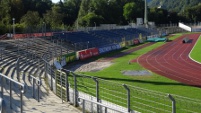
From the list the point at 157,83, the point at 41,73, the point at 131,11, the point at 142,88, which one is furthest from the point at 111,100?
the point at 131,11

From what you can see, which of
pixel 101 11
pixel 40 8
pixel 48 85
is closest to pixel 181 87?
pixel 48 85

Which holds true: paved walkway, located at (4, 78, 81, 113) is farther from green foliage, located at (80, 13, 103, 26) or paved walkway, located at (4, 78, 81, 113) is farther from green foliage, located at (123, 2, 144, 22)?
green foliage, located at (123, 2, 144, 22)

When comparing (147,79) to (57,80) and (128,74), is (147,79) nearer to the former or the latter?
(128,74)

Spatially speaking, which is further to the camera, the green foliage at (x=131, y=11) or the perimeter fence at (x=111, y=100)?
the green foliage at (x=131, y=11)

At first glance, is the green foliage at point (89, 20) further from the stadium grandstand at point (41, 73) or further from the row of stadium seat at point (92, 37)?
the stadium grandstand at point (41, 73)

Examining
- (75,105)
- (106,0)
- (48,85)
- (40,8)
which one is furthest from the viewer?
(106,0)

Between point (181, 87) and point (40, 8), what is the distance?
8395 cm

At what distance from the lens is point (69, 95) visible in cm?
1350

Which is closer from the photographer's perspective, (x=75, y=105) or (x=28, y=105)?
(x=28, y=105)

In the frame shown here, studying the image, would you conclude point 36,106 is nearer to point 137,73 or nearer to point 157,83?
point 157,83

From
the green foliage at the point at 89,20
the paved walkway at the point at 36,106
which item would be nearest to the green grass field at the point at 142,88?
the paved walkway at the point at 36,106

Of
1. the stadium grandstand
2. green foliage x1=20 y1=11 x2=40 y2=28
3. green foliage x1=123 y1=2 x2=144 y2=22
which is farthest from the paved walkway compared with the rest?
green foliage x1=123 y1=2 x2=144 y2=22

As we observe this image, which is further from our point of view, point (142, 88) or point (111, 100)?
point (142, 88)

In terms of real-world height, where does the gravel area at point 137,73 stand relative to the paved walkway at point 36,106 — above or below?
below
